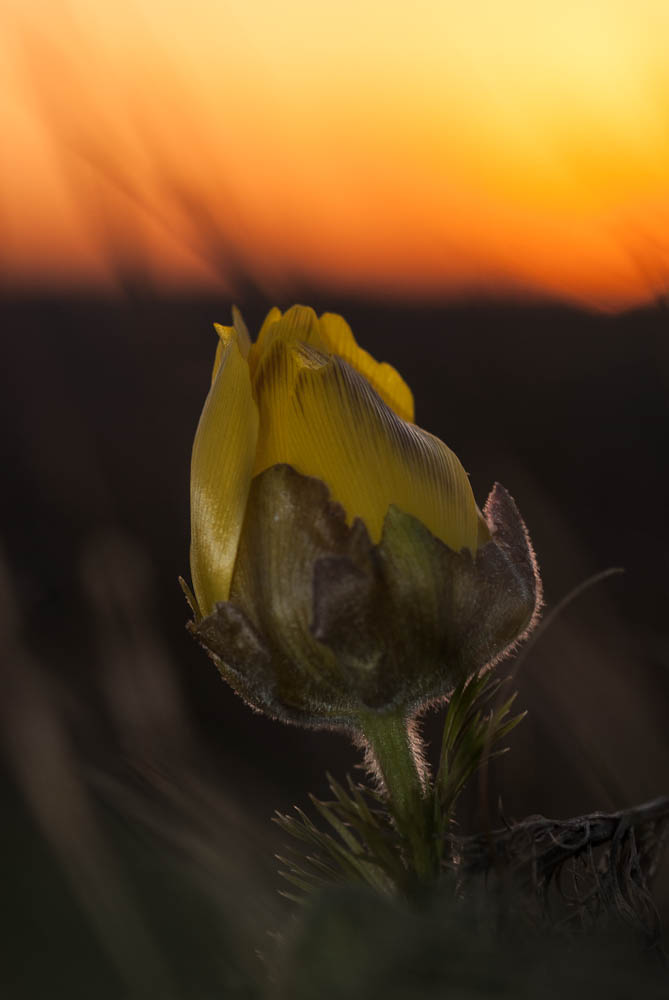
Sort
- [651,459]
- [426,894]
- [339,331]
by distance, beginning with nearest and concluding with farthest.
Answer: [426,894] < [339,331] < [651,459]

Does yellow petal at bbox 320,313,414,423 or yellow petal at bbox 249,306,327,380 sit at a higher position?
yellow petal at bbox 249,306,327,380

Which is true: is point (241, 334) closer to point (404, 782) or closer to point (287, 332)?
point (287, 332)

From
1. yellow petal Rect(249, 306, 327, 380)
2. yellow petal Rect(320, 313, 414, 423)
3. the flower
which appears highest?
yellow petal Rect(249, 306, 327, 380)

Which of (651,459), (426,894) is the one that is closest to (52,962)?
(426,894)

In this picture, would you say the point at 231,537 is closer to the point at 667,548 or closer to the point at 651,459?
the point at 667,548

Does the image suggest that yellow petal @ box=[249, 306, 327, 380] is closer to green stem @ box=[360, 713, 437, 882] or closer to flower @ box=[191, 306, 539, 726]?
flower @ box=[191, 306, 539, 726]

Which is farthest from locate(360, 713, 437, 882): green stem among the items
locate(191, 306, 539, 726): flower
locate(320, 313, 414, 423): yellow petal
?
locate(320, 313, 414, 423): yellow petal
